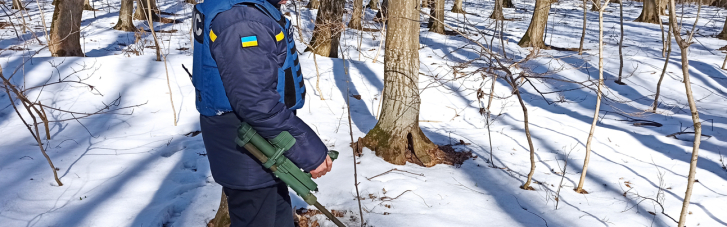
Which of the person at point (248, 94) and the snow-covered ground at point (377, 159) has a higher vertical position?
the person at point (248, 94)

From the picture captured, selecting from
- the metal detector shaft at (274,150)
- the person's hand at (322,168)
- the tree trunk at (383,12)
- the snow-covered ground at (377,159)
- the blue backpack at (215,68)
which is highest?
the tree trunk at (383,12)

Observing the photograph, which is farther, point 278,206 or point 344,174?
point 344,174

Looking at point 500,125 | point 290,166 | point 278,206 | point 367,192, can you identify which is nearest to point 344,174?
point 367,192

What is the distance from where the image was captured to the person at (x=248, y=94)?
5.29ft

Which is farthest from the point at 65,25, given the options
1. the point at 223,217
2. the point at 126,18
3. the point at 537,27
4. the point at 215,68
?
the point at 537,27

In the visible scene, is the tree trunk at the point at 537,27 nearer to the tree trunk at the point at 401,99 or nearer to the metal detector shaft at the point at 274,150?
the tree trunk at the point at 401,99

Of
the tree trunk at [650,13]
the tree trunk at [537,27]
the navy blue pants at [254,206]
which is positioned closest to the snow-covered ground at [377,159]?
the navy blue pants at [254,206]

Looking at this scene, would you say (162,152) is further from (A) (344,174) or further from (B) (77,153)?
(A) (344,174)

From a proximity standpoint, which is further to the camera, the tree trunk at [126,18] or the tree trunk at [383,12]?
the tree trunk at [126,18]

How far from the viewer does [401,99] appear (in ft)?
13.2

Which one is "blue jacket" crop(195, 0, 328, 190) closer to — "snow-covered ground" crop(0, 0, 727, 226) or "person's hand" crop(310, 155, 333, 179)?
"person's hand" crop(310, 155, 333, 179)

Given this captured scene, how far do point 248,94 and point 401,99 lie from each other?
2.53m

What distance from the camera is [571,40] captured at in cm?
1285

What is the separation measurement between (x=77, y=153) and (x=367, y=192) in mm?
2866
